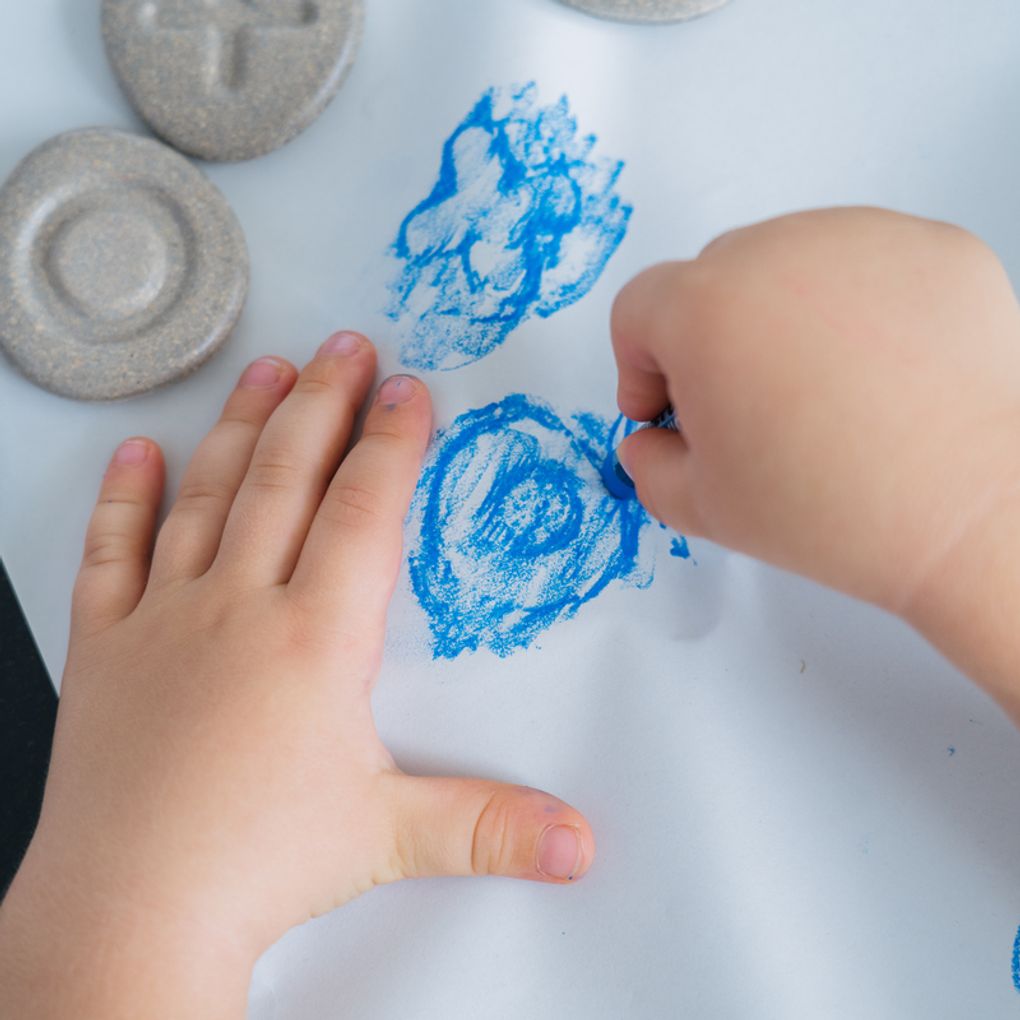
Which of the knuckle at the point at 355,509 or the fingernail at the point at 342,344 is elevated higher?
the fingernail at the point at 342,344

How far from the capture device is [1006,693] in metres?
0.51

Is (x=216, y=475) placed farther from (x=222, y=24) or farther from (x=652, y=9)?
(x=652, y=9)

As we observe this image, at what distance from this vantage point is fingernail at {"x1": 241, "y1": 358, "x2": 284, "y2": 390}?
0.65 m

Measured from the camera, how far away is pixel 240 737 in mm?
557

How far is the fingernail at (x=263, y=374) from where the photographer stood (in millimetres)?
650

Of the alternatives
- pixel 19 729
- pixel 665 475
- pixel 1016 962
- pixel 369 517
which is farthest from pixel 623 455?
pixel 19 729

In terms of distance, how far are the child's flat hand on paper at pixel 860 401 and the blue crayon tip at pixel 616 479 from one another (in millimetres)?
107

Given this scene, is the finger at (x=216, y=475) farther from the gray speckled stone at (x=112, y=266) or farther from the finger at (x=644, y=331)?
the finger at (x=644, y=331)

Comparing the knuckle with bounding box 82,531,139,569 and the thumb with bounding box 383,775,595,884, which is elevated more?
the knuckle with bounding box 82,531,139,569

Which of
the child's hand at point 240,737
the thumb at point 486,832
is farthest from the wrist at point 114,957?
the thumb at point 486,832

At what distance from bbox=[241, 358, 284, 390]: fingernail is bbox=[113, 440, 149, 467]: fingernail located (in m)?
0.08

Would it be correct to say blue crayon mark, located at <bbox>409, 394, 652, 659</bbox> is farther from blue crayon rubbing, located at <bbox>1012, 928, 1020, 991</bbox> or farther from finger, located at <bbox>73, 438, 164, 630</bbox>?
blue crayon rubbing, located at <bbox>1012, 928, 1020, 991</bbox>

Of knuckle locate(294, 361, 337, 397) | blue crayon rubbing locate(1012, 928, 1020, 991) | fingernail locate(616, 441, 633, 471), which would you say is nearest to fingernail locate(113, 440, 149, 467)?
knuckle locate(294, 361, 337, 397)

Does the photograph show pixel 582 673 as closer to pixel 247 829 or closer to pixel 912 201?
pixel 247 829
